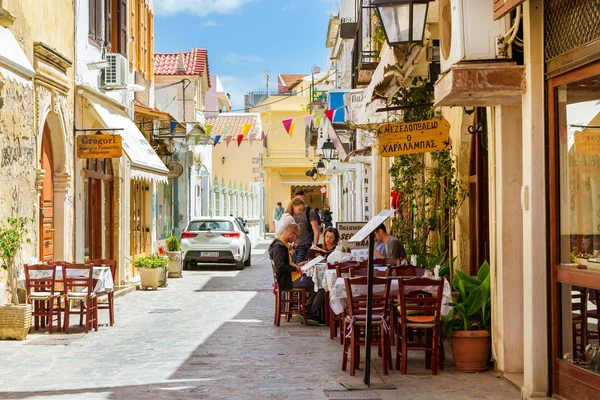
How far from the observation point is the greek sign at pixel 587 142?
693 centimetres

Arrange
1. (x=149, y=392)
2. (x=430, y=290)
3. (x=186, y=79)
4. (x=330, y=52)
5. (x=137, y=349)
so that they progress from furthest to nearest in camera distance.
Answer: (x=330, y=52) < (x=186, y=79) < (x=137, y=349) < (x=430, y=290) < (x=149, y=392)

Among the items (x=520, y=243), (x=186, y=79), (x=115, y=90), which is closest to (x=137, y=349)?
(x=520, y=243)

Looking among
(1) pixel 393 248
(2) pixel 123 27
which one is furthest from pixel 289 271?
(2) pixel 123 27

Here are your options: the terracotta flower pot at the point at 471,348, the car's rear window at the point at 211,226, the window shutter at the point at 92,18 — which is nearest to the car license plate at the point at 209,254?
the car's rear window at the point at 211,226

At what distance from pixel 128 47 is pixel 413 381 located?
14.8 meters

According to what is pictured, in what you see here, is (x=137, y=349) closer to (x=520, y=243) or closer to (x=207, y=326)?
(x=207, y=326)

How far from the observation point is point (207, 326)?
1348cm

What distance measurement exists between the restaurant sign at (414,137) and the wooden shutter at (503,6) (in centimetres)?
257

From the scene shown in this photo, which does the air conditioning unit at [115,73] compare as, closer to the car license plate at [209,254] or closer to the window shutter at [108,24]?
the window shutter at [108,24]

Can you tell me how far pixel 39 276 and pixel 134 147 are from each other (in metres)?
6.23

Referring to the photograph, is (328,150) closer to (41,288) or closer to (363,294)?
(41,288)

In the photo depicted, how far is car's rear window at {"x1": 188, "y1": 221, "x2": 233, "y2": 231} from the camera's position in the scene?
86.1 feet

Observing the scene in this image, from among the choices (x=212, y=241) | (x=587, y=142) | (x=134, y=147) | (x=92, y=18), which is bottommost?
(x=212, y=241)

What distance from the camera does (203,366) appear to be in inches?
387
